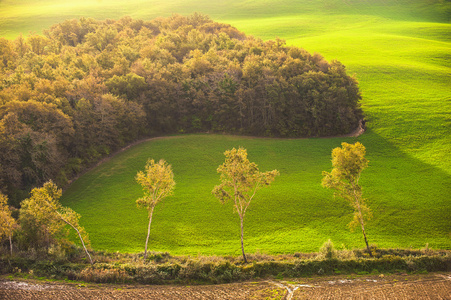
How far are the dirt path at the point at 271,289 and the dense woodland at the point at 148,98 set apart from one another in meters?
21.3

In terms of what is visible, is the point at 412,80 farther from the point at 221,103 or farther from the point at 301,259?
the point at 301,259

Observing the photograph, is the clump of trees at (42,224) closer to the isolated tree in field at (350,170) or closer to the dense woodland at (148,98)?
the dense woodland at (148,98)

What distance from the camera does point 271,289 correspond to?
978 inches

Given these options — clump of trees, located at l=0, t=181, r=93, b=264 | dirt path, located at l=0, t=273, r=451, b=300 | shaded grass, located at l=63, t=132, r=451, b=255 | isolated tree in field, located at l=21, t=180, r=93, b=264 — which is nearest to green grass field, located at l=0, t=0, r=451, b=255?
shaded grass, located at l=63, t=132, r=451, b=255

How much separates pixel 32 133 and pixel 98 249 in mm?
20253

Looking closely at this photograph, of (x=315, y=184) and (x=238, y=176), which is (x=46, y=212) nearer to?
(x=238, y=176)

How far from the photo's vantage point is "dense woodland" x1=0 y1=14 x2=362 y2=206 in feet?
153

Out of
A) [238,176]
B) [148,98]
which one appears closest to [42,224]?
[238,176]

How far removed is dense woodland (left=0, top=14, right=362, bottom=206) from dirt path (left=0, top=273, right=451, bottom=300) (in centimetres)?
2128

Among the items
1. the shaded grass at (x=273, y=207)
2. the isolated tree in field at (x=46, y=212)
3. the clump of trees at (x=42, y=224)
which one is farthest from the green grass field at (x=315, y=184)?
the isolated tree in field at (x=46, y=212)

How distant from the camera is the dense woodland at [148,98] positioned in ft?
153

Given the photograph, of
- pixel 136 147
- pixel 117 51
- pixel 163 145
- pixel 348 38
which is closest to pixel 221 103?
pixel 163 145

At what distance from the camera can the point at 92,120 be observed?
5472 centimetres

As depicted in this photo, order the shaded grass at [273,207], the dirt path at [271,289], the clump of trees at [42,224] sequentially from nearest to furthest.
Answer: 1. the dirt path at [271,289]
2. the clump of trees at [42,224]
3. the shaded grass at [273,207]
